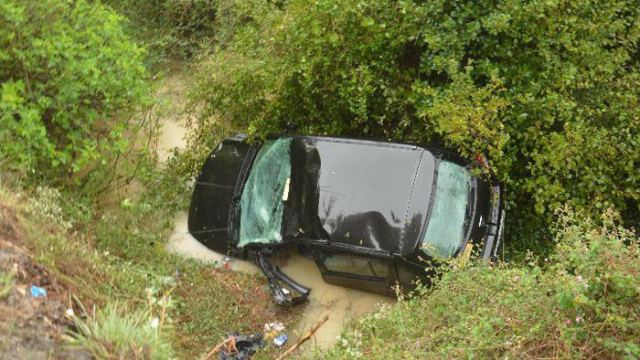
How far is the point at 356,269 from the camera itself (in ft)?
19.0

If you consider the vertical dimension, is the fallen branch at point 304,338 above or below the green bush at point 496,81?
below

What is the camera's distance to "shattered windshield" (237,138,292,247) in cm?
625

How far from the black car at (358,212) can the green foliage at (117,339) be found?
1883mm

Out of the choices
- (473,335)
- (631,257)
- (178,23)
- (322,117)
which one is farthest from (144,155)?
(631,257)

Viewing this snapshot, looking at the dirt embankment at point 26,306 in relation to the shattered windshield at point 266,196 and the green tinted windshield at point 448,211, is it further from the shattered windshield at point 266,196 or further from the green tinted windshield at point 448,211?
the green tinted windshield at point 448,211

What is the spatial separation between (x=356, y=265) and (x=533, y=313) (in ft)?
6.12

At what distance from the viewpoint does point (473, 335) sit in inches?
167

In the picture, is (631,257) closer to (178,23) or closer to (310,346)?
(310,346)

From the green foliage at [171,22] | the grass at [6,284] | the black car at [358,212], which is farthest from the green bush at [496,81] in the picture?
the grass at [6,284]

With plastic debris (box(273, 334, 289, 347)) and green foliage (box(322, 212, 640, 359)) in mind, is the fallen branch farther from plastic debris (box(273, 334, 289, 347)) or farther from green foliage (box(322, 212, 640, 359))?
green foliage (box(322, 212, 640, 359))

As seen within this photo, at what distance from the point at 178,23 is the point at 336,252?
4.89 metres

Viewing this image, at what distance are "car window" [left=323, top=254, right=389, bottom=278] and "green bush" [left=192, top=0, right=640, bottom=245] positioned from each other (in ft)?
4.43

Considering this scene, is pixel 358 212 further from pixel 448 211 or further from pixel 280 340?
pixel 280 340

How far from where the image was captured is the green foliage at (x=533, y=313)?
3.88 metres
